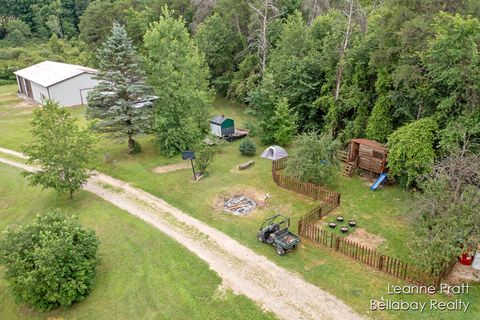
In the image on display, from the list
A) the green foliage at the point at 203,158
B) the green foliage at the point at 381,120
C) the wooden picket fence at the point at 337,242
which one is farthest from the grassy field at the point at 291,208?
the green foliage at the point at 381,120

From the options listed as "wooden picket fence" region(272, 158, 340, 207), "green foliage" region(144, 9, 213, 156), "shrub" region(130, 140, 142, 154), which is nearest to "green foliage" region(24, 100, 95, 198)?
"green foliage" region(144, 9, 213, 156)

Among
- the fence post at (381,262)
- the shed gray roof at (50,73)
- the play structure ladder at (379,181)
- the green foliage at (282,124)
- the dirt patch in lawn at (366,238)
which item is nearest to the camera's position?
the fence post at (381,262)

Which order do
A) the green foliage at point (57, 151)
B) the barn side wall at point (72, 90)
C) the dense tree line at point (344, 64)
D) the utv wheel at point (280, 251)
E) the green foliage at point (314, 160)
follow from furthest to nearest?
the barn side wall at point (72, 90) → the green foliage at point (57, 151) → the green foliage at point (314, 160) → the dense tree line at point (344, 64) → the utv wheel at point (280, 251)

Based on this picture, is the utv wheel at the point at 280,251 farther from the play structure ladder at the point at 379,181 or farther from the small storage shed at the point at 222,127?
the small storage shed at the point at 222,127

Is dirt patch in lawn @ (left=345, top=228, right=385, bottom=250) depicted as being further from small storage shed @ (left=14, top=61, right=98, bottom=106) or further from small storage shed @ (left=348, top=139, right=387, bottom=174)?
small storage shed @ (left=14, top=61, right=98, bottom=106)

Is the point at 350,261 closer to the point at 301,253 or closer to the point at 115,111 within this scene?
the point at 301,253

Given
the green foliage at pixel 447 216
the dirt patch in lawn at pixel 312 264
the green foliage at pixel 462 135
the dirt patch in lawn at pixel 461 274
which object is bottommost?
the dirt patch in lawn at pixel 312 264
